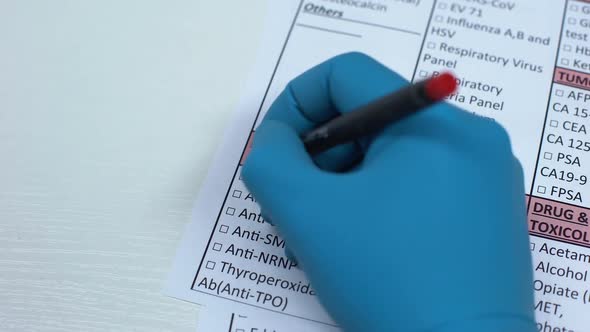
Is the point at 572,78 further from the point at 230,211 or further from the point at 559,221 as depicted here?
the point at 230,211

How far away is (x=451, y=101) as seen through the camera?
629 millimetres

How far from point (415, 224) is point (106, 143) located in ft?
1.12

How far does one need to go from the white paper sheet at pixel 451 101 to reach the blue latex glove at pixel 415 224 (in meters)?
0.09

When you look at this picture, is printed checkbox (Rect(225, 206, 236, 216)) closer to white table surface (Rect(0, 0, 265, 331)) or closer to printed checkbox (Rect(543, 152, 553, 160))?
white table surface (Rect(0, 0, 265, 331))

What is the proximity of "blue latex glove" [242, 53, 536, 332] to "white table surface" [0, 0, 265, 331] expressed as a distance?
152 millimetres

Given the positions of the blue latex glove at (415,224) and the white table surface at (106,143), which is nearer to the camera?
the blue latex glove at (415,224)

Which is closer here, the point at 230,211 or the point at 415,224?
the point at 415,224

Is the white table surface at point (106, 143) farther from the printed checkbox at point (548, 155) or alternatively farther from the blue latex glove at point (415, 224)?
the printed checkbox at point (548, 155)

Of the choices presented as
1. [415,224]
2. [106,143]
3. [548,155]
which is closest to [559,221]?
[548,155]

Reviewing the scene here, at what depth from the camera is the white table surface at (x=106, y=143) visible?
560mm

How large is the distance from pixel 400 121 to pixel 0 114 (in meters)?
0.43

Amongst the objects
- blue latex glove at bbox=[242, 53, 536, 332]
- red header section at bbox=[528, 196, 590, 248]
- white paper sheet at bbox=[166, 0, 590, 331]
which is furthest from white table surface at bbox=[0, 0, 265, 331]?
red header section at bbox=[528, 196, 590, 248]

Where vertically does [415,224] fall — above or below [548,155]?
below

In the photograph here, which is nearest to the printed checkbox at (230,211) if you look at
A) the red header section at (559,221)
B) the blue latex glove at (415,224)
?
the blue latex glove at (415,224)
